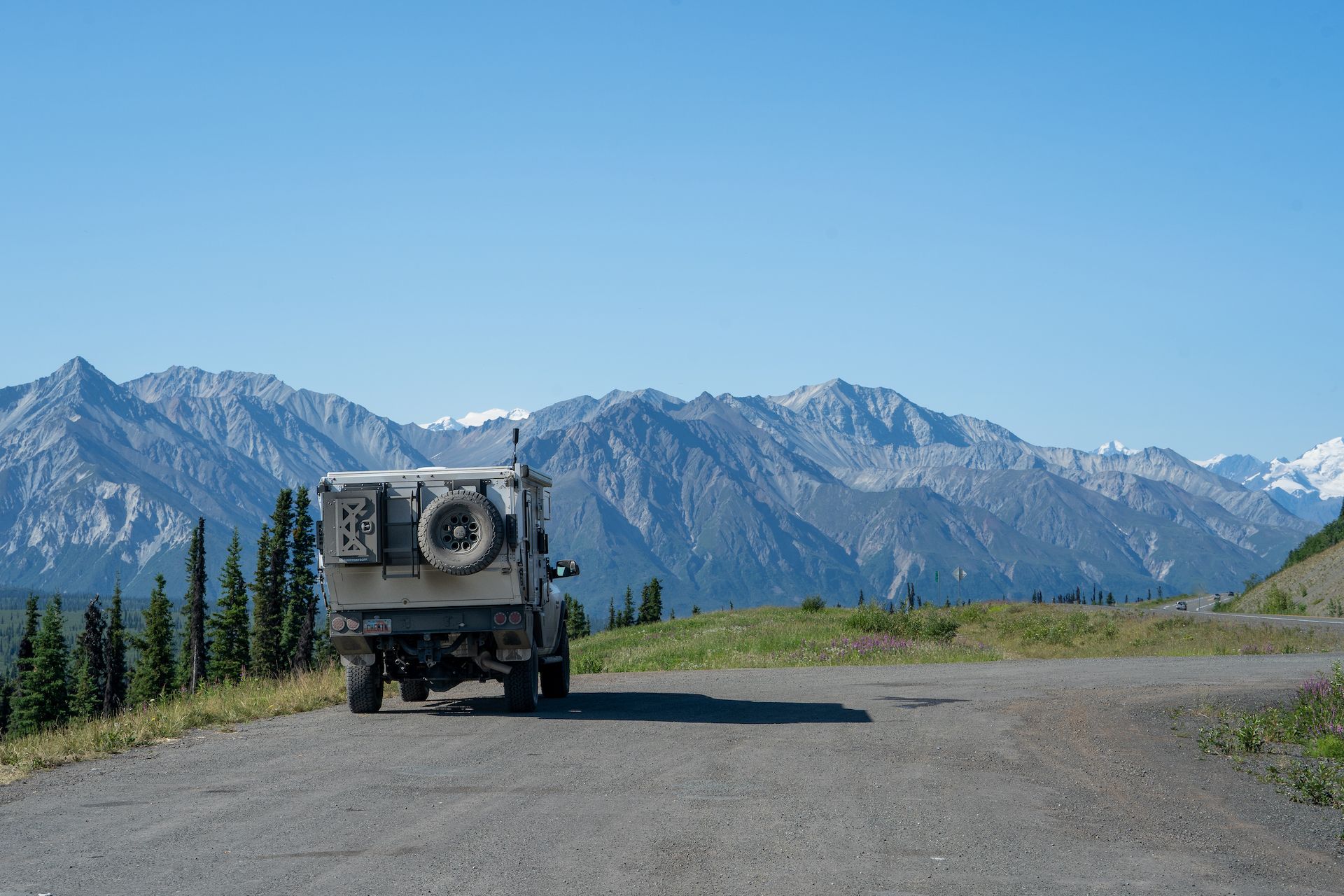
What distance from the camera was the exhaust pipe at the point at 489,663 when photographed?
1923cm

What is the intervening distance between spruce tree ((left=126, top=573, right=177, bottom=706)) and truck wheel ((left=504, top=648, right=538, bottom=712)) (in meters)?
80.6

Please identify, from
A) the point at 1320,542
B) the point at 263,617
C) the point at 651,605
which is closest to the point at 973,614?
the point at 1320,542

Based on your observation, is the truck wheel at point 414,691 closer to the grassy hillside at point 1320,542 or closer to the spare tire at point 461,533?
the spare tire at point 461,533

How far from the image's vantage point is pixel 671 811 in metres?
11.3

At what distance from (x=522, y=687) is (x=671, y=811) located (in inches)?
352

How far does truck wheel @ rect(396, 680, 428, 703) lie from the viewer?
862 inches

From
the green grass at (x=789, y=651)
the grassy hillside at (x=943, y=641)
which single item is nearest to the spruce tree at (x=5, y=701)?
the grassy hillside at (x=943, y=641)

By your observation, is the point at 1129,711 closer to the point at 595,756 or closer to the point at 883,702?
the point at 883,702

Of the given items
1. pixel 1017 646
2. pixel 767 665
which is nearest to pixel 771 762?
pixel 767 665

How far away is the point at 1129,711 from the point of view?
20328 mm

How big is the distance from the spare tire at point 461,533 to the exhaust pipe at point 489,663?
162 centimetres

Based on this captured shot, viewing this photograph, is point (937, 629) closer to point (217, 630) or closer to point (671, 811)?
point (671, 811)

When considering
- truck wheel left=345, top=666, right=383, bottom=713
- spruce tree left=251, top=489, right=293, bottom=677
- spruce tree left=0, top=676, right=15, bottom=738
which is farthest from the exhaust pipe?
spruce tree left=0, top=676, right=15, bottom=738

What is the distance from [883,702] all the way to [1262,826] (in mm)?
10571
